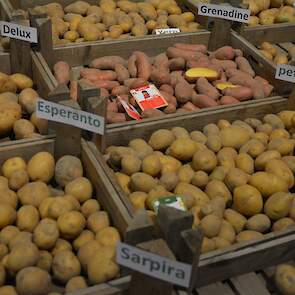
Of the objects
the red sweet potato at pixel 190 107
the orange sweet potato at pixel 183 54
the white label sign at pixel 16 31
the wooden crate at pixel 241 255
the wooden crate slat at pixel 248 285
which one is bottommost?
the wooden crate slat at pixel 248 285

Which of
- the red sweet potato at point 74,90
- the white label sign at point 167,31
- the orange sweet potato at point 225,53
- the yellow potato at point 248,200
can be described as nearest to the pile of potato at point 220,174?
the yellow potato at point 248,200

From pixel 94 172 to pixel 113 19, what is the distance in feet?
4.37

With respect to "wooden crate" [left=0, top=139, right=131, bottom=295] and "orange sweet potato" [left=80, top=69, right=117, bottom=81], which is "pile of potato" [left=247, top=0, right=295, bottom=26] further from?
"wooden crate" [left=0, top=139, right=131, bottom=295]

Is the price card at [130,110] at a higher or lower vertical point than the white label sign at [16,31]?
lower

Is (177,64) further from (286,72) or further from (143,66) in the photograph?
(286,72)

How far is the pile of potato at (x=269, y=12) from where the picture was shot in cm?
274

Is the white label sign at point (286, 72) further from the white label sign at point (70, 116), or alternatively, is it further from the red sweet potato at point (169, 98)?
the white label sign at point (70, 116)

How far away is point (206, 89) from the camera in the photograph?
2.05m

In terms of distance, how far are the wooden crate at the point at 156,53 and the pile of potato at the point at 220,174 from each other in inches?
1.9

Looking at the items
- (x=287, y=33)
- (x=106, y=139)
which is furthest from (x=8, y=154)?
(x=287, y=33)

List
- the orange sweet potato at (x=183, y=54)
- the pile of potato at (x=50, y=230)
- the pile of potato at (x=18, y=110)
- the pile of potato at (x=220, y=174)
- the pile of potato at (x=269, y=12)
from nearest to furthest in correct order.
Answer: the pile of potato at (x=50, y=230) → the pile of potato at (x=220, y=174) → the pile of potato at (x=18, y=110) → the orange sweet potato at (x=183, y=54) → the pile of potato at (x=269, y=12)

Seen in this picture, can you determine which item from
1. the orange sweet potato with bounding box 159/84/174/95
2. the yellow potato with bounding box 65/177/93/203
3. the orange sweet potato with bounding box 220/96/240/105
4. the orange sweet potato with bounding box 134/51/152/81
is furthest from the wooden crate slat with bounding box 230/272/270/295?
the orange sweet potato with bounding box 134/51/152/81

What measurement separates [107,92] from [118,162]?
0.51 m

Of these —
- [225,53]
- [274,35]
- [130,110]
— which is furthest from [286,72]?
[274,35]
